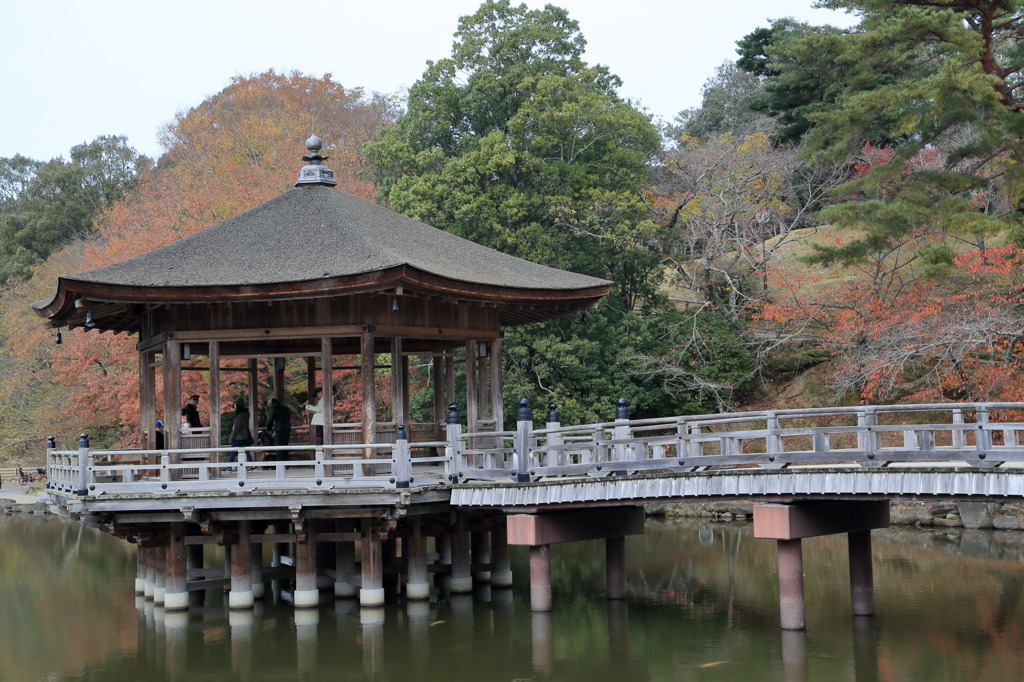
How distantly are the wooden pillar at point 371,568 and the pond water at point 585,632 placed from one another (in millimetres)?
254

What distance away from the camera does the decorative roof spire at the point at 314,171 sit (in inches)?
849

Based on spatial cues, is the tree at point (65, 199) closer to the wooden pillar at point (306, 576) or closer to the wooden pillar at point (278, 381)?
the wooden pillar at point (278, 381)

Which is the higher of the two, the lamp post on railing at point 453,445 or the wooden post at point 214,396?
the wooden post at point 214,396

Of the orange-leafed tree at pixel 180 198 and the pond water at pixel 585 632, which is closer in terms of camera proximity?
the pond water at pixel 585 632

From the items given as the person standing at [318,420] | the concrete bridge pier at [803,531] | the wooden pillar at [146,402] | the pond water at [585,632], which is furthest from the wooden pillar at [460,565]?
the wooden pillar at [146,402]

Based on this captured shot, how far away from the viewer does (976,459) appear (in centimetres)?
1319

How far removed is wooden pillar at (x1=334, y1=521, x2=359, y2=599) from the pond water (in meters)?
0.26

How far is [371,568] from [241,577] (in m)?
2.14

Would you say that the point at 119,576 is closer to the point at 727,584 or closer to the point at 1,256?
the point at 727,584

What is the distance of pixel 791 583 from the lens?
49.9 ft

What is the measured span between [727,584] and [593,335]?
38.6 feet

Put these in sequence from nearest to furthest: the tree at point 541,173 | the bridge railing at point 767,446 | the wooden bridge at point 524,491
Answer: the bridge railing at point 767,446
the wooden bridge at point 524,491
the tree at point 541,173

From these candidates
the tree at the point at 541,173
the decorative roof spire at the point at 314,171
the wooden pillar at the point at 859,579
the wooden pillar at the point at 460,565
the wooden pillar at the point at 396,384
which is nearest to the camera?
the wooden pillar at the point at 859,579

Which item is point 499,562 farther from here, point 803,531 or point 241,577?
point 803,531
